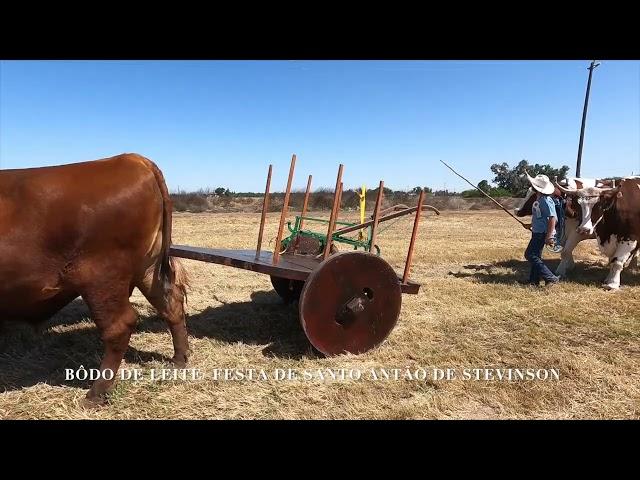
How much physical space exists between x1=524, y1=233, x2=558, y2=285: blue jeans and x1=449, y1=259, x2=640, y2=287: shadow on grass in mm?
297

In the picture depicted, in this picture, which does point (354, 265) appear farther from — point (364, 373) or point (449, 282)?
point (449, 282)

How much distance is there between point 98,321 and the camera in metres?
3.00

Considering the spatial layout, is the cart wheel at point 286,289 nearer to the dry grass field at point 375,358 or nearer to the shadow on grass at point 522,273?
the dry grass field at point 375,358

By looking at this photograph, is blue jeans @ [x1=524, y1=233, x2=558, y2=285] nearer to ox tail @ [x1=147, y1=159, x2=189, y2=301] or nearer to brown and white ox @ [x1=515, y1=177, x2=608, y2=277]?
brown and white ox @ [x1=515, y1=177, x2=608, y2=277]

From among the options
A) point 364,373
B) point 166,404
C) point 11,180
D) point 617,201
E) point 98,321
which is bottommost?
point 166,404

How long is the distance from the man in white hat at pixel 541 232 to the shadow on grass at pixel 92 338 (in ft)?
12.0

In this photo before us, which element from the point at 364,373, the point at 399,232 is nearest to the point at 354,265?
the point at 364,373

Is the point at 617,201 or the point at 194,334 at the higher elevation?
the point at 617,201

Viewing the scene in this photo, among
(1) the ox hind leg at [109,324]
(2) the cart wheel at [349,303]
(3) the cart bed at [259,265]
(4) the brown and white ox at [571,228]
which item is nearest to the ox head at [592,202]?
(4) the brown and white ox at [571,228]

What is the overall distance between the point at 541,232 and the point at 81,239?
596 centimetres

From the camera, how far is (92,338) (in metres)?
4.13

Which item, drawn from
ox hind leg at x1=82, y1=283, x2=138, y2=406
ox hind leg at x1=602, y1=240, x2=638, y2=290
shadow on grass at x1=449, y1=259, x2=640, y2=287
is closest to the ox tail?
ox hind leg at x1=82, y1=283, x2=138, y2=406

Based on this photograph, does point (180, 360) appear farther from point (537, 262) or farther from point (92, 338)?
point (537, 262)
